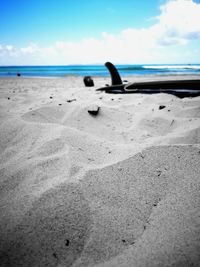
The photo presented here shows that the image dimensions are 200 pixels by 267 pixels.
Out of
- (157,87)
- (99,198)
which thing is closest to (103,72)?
(157,87)

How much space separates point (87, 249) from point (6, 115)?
6.62 ft

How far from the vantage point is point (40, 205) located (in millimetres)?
943

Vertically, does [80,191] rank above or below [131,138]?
A: below

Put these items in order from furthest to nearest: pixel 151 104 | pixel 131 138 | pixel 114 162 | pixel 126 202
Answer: pixel 151 104 → pixel 131 138 → pixel 114 162 → pixel 126 202

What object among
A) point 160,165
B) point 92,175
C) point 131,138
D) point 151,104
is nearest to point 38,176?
point 92,175

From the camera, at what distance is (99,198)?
0.99 metres

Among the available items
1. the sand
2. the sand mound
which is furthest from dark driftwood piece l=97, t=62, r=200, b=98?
the sand mound

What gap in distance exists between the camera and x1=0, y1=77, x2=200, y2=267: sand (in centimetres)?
77

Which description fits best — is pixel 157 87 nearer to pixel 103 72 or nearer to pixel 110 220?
pixel 110 220

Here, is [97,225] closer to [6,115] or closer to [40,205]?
[40,205]

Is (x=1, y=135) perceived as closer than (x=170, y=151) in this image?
No

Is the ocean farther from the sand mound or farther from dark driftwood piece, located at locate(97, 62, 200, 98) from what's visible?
the sand mound

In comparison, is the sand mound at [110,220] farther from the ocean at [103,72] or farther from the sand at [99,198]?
the ocean at [103,72]

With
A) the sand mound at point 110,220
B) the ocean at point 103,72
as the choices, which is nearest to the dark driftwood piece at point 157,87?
the sand mound at point 110,220
